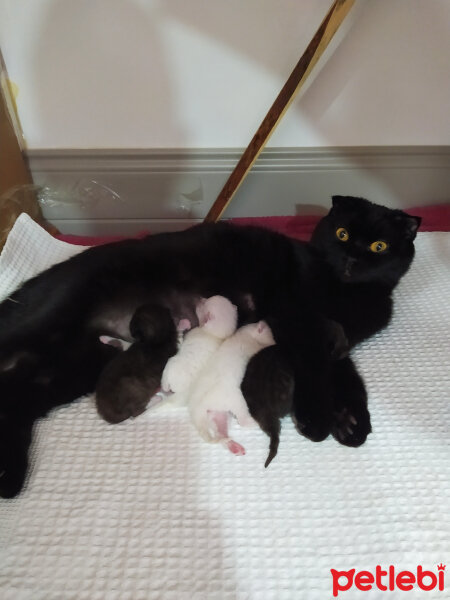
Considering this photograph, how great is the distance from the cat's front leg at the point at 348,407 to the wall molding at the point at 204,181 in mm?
761

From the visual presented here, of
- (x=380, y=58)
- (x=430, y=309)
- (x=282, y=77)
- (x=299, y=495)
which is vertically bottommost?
(x=299, y=495)

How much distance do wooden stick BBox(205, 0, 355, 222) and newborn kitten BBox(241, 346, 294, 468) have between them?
695 mm

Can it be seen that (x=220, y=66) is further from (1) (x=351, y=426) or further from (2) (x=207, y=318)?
(1) (x=351, y=426)

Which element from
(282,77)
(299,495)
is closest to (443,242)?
(282,77)

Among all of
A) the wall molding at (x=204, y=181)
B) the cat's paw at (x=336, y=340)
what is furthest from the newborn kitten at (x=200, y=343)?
the wall molding at (x=204, y=181)

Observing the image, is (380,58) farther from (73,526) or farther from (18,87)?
(73,526)

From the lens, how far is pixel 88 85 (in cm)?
145

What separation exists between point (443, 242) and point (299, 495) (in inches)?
38.0

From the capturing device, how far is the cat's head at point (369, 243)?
113 centimetres

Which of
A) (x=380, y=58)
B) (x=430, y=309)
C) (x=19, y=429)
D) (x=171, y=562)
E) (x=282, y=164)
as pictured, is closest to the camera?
(x=171, y=562)

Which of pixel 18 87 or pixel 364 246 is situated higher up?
pixel 364 246

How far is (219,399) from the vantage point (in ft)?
3.08

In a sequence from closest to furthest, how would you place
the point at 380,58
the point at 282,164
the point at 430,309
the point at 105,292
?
the point at 105,292, the point at 430,309, the point at 380,58, the point at 282,164

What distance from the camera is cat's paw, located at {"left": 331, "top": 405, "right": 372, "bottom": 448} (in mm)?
956
